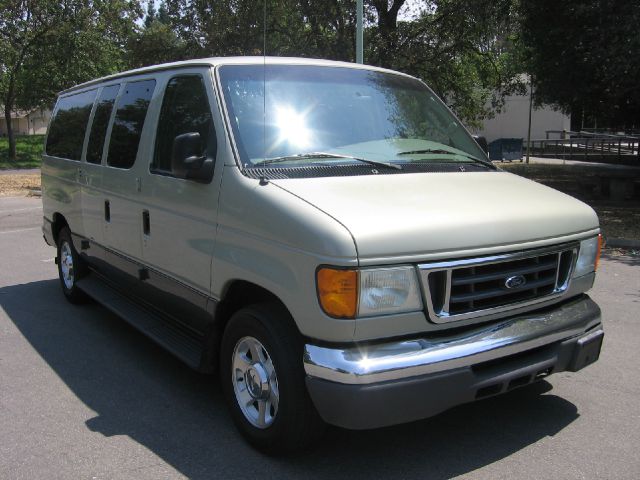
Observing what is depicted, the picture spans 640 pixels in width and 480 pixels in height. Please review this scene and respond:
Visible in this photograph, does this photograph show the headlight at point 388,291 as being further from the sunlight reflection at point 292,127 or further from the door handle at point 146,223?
the door handle at point 146,223

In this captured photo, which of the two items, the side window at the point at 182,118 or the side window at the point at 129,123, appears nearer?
the side window at the point at 182,118

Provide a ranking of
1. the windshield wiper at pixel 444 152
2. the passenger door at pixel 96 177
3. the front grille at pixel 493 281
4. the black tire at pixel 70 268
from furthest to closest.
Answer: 1. the black tire at pixel 70 268
2. the passenger door at pixel 96 177
3. the windshield wiper at pixel 444 152
4. the front grille at pixel 493 281

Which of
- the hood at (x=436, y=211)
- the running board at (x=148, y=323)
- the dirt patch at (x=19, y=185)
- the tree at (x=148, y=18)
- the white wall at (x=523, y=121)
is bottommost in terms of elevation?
the dirt patch at (x=19, y=185)

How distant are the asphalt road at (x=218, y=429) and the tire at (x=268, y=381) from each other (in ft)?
0.57

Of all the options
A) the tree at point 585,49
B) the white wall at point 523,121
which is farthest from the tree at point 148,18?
the white wall at point 523,121

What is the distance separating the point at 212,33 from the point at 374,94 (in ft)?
49.7

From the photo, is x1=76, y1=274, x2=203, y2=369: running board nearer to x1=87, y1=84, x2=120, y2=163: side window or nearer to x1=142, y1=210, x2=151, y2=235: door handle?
x1=142, y1=210, x2=151, y2=235: door handle

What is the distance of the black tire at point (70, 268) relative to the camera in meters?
6.22

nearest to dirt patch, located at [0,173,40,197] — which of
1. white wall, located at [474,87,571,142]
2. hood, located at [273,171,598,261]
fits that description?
hood, located at [273,171,598,261]

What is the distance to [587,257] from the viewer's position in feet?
12.0

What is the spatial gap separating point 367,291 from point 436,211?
1.92 feet

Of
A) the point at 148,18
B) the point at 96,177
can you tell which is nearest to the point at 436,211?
the point at 96,177

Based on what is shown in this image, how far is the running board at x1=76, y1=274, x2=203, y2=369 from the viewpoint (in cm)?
391

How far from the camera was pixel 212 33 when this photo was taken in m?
18.2
